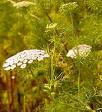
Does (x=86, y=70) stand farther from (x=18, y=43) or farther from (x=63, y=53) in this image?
(x=18, y=43)

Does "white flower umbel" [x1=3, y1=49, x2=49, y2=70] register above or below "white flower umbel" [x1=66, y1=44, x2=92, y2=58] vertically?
below

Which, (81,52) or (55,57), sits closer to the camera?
(81,52)

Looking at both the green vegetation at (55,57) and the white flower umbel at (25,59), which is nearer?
the white flower umbel at (25,59)

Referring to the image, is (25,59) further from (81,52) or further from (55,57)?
(55,57)

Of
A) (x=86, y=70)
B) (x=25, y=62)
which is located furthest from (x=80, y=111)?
(x=25, y=62)

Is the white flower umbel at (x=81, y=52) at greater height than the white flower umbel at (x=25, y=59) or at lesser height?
greater

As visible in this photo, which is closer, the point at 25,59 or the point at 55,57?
the point at 25,59

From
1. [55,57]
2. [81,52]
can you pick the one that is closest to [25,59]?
[81,52]

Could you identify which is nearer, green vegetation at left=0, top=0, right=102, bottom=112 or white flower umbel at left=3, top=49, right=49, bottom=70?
white flower umbel at left=3, top=49, right=49, bottom=70
